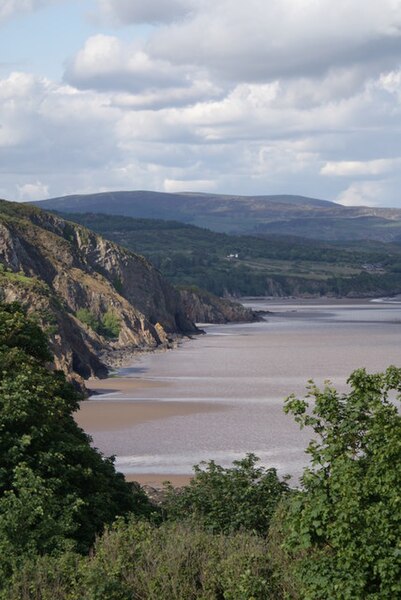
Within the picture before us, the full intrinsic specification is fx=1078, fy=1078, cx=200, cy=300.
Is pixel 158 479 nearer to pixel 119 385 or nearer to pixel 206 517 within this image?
pixel 206 517

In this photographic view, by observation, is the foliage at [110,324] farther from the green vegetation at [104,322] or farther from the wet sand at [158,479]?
the wet sand at [158,479]

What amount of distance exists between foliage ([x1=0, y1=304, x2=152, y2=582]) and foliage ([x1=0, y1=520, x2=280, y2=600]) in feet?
4.88

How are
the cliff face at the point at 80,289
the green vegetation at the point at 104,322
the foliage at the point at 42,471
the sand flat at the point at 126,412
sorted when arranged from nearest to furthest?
the foliage at the point at 42,471 < the sand flat at the point at 126,412 < the cliff face at the point at 80,289 < the green vegetation at the point at 104,322

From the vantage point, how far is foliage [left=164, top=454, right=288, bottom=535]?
124ft

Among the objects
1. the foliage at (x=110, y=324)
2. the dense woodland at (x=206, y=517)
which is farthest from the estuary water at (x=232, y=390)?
the dense woodland at (x=206, y=517)

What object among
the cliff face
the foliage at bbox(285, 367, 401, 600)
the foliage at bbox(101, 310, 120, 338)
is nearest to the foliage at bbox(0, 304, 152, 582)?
the foliage at bbox(285, 367, 401, 600)

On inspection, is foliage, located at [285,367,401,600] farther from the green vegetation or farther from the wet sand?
the green vegetation

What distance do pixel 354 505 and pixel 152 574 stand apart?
7.17 meters

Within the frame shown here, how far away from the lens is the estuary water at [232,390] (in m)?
65.3

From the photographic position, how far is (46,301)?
112 metres

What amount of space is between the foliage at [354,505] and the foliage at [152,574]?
2712 millimetres

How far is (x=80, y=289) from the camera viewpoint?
151500mm

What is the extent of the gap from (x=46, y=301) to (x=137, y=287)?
66958 millimetres

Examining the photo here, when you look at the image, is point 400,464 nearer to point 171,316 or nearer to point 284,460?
point 284,460
